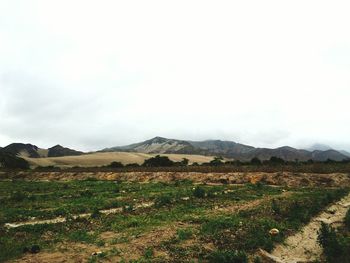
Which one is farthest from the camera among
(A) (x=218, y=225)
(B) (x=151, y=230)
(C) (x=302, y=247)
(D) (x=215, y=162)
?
(D) (x=215, y=162)

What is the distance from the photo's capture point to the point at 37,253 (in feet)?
44.7

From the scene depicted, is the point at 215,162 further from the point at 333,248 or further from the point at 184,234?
the point at 333,248

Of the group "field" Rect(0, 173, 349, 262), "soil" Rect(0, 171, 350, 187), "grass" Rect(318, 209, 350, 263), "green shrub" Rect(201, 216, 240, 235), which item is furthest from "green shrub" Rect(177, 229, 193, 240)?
"soil" Rect(0, 171, 350, 187)

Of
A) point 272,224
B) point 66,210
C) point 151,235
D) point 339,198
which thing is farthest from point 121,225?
point 339,198

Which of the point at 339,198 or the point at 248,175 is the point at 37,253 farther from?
the point at 248,175

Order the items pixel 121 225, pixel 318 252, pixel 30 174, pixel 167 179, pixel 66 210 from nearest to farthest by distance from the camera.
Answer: pixel 318 252 → pixel 121 225 → pixel 66 210 → pixel 167 179 → pixel 30 174

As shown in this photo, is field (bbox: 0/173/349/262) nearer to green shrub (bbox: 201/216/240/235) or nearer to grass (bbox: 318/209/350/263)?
green shrub (bbox: 201/216/240/235)

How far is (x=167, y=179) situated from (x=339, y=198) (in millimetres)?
33038

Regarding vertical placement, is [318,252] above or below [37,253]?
below

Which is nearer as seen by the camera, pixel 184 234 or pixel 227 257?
pixel 227 257

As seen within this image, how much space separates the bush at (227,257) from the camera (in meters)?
12.2

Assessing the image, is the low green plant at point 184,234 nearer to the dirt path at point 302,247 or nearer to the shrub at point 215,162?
the dirt path at point 302,247

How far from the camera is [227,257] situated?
1249 centimetres

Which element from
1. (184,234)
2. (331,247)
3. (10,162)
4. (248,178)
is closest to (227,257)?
(184,234)
